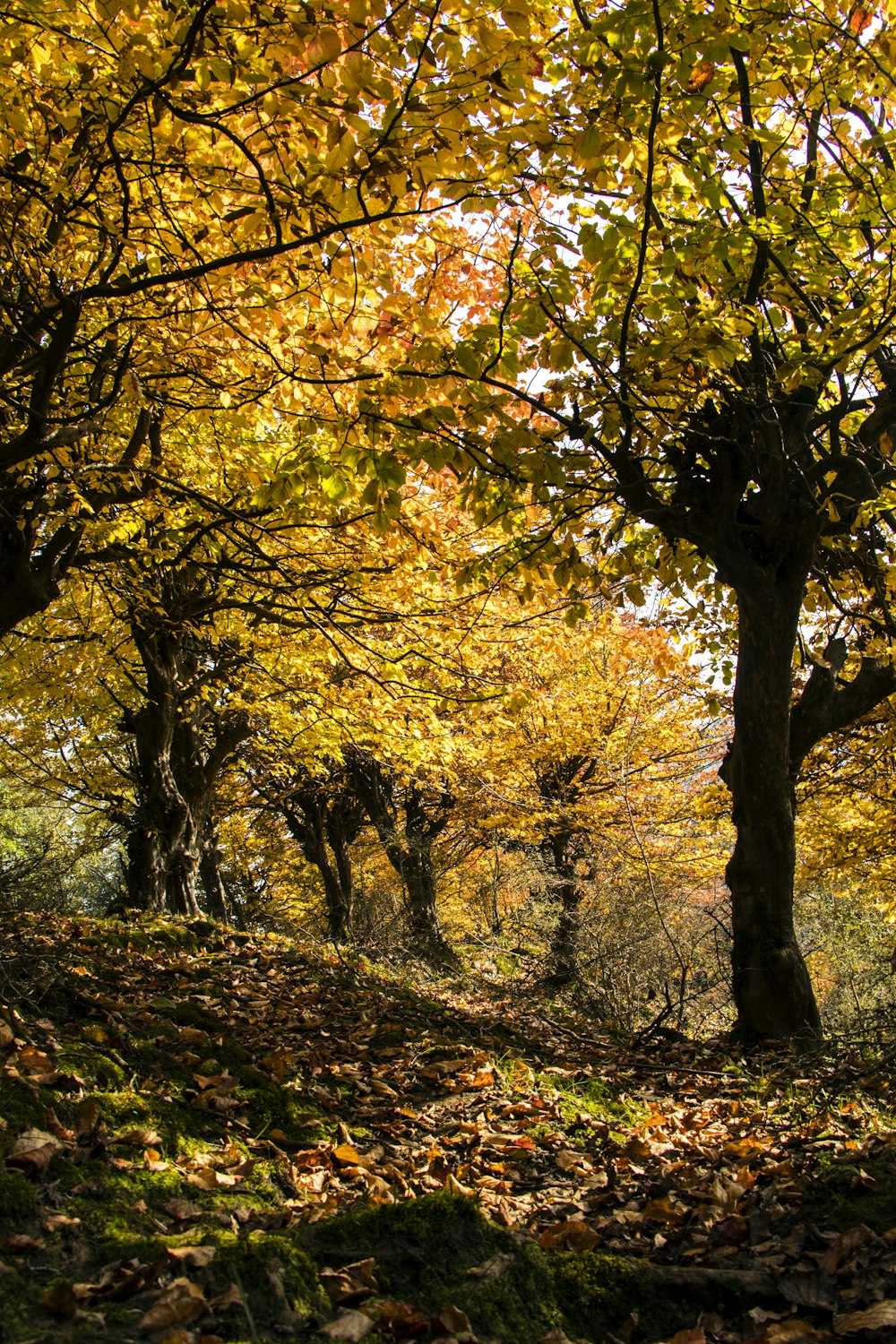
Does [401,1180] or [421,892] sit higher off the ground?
[421,892]

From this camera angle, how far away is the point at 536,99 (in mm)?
4094

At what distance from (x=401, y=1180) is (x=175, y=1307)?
4.92 ft

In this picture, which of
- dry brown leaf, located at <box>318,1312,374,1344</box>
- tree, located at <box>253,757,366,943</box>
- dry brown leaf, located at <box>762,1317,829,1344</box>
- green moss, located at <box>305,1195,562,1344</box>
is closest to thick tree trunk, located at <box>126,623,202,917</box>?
tree, located at <box>253,757,366,943</box>

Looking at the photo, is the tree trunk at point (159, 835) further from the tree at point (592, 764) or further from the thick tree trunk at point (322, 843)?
the thick tree trunk at point (322, 843)

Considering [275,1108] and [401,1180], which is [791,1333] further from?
[275,1108]

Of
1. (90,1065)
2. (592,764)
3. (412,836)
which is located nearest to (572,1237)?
(90,1065)

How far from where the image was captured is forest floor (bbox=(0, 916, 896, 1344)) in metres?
2.00

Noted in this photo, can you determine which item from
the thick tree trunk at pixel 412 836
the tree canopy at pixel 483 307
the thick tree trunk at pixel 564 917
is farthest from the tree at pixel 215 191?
the thick tree trunk at pixel 412 836

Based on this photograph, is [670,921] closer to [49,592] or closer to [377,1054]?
[377,1054]

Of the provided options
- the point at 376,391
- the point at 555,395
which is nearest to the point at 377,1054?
the point at 376,391

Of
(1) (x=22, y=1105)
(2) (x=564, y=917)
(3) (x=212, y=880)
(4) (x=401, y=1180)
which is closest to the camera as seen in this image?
(1) (x=22, y=1105)

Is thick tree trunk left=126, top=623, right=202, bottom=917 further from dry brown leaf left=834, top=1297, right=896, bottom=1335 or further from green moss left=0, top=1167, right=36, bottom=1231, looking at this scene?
dry brown leaf left=834, top=1297, right=896, bottom=1335

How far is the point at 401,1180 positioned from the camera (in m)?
3.12

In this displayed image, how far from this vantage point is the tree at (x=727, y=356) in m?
3.94
